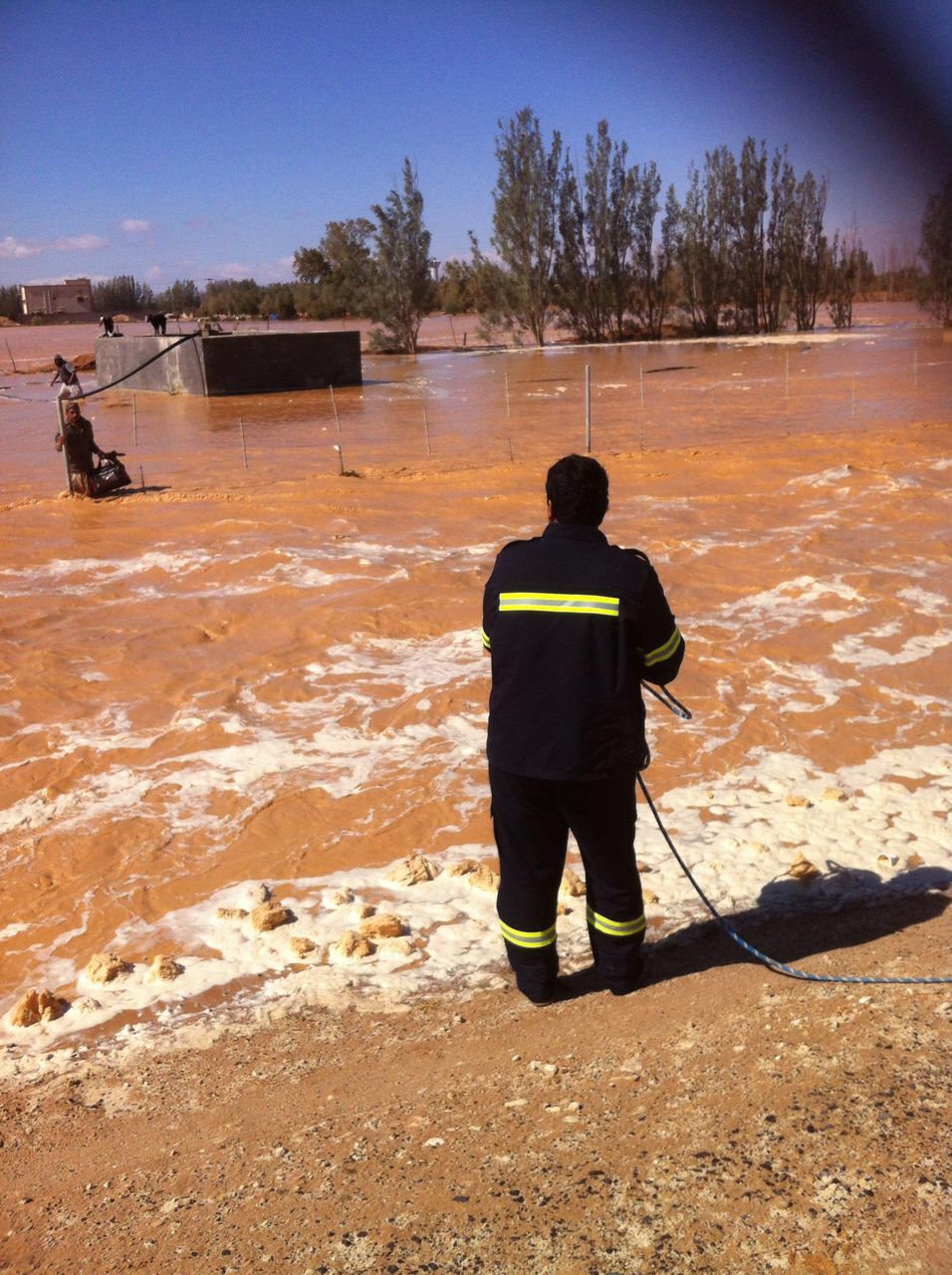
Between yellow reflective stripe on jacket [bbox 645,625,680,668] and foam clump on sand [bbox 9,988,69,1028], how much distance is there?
7.42ft

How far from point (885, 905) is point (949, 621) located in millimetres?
4116

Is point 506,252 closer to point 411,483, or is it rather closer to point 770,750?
point 411,483

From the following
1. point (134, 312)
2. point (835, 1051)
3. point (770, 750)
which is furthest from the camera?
point (134, 312)

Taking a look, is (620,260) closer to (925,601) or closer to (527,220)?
(527,220)

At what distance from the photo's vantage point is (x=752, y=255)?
49.5m

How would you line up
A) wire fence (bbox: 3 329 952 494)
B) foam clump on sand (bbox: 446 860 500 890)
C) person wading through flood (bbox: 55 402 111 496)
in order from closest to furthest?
foam clump on sand (bbox: 446 860 500 890), person wading through flood (bbox: 55 402 111 496), wire fence (bbox: 3 329 952 494)

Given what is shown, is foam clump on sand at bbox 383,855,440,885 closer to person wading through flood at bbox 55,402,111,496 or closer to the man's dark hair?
the man's dark hair

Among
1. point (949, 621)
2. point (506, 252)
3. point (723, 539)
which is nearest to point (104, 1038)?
point (949, 621)

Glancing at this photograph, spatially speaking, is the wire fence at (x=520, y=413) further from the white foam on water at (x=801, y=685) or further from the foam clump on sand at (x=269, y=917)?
the foam clump on sand at (x=269, y=917)

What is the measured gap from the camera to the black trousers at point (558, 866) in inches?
132

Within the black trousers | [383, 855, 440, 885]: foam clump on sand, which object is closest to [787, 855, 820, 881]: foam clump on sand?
the black trousers

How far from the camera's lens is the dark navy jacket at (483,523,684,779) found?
319cm

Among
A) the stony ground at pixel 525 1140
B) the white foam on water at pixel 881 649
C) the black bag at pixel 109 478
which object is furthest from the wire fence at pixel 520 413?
the stony ground at pixel 525 1140

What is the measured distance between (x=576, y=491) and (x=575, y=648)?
452 millimetres
